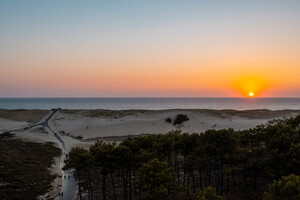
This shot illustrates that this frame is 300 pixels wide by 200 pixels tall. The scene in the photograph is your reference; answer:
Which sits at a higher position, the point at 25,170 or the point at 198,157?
the point at 198,157

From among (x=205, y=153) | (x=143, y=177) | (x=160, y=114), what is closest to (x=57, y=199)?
(x=143, y=177)

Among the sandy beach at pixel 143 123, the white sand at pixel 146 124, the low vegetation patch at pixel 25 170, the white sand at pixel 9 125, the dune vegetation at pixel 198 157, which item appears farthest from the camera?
the white sand at pixel 9 125

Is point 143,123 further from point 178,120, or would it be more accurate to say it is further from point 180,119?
point 180,119

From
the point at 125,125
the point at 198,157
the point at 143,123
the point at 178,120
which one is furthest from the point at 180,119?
the point at 198,157

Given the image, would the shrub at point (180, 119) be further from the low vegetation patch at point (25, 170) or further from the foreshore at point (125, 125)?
the low vegetation patch at point (25, 170)

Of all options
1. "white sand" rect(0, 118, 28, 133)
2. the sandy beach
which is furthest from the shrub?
"white sand" rect(0, 118, 28, 133)

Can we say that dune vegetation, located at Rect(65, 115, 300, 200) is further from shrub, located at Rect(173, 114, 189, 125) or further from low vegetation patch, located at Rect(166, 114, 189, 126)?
shrub, located at Rect(173, 114, 189, 125)

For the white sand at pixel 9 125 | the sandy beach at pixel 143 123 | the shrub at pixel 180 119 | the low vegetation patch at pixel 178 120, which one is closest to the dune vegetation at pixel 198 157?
the sandy beach at pixel 143 123

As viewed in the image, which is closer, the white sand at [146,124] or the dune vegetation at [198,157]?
the dune vegetation at [198,157]
